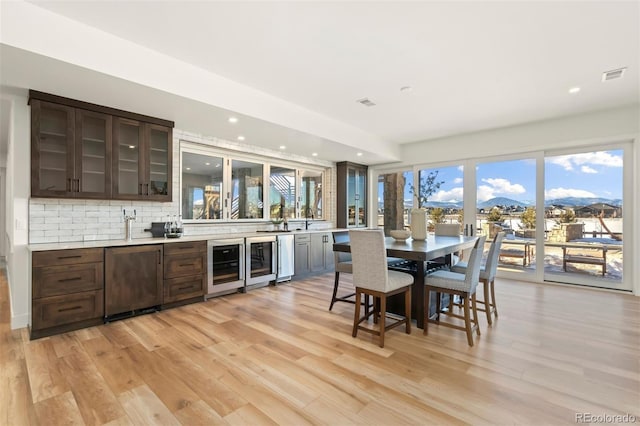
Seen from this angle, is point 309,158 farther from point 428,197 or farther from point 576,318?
point 576,318

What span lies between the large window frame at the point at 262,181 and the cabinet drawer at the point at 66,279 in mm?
1571

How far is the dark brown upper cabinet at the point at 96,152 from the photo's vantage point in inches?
124

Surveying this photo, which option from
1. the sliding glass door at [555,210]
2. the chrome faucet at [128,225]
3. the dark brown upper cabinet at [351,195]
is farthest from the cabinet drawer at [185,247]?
the sliding glass door at [555,210]

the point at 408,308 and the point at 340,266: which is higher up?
the point at 340,266

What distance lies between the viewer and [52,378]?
7.21 ft

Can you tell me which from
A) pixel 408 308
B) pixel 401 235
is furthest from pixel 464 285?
pixel 401 235

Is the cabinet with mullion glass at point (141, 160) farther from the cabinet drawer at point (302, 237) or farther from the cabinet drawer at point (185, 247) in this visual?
the cabinet drawer at point (302, 237)

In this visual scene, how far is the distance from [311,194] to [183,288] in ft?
12.2

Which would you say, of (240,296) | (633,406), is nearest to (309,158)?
(240,296)

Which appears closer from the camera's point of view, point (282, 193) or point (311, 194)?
point (282, 193)

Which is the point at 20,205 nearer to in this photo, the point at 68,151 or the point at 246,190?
the point at 68,151

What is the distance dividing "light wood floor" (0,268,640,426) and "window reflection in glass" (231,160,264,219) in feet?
7.61

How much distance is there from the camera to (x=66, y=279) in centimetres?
305

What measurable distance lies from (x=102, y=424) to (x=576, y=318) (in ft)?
14.9
